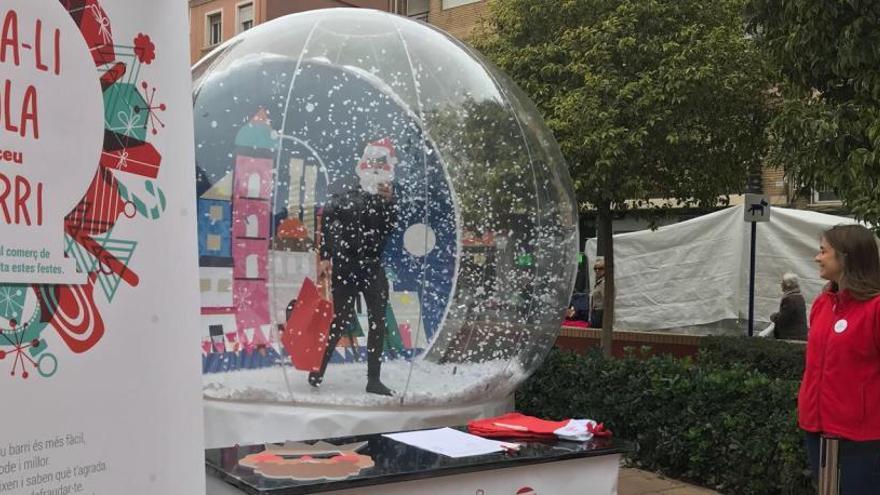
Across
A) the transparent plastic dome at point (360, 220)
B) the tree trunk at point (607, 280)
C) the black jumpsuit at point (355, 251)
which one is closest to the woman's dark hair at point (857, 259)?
the transparent plastic dome at point (360, 220)

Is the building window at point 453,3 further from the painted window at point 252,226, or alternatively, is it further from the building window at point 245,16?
the painted window at point 252,226

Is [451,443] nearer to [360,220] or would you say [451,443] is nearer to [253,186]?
[360,220]

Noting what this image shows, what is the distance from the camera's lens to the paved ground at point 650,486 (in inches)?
234

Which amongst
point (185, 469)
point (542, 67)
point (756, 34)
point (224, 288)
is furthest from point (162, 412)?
point (542, 67)

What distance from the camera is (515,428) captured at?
4082 mm

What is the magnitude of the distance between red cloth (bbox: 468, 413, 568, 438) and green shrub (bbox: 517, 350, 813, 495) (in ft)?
5.53

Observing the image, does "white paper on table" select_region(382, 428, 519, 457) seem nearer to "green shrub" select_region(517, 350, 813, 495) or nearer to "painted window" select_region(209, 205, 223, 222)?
"painted window" select_region(209, 205, 223, 222)

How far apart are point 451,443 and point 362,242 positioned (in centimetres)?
161

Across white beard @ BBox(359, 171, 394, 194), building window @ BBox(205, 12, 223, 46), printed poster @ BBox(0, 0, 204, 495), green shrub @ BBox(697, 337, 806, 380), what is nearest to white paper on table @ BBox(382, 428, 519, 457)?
white beard @ BBox(359, 171, 394, 194)

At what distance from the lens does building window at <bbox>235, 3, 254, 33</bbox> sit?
3130 centimetres

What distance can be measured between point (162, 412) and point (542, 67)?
735cm

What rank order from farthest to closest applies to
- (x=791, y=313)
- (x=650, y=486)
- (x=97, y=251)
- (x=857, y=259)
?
(x=791, y=313), (x=650, y=486), (x=857, y=259), (x=97, y=251)

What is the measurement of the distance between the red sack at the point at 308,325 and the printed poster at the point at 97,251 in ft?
10.7

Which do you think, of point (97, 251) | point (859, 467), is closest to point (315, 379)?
point (859, 467)
